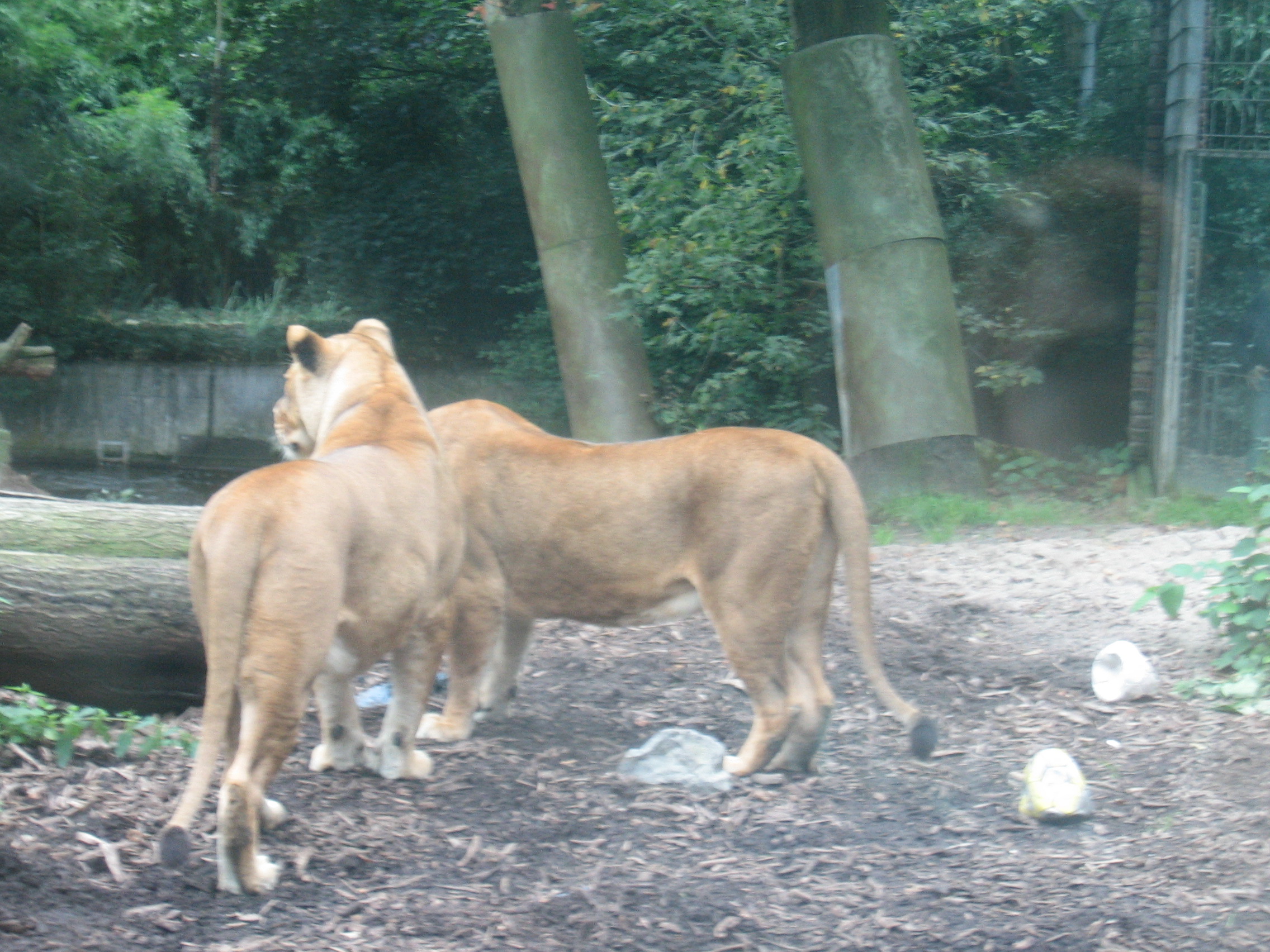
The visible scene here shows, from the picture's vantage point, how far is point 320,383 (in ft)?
15.5

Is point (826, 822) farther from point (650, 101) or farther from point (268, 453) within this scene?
point (268, 453)

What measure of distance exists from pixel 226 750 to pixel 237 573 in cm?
55

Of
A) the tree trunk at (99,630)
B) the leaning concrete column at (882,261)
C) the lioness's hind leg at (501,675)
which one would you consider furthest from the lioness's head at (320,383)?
the leaning concrete column at (882,261)

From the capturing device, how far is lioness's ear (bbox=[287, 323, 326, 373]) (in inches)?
179

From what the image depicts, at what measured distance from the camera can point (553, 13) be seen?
1020 cm

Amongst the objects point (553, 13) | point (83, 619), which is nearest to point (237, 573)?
point (83, 619)

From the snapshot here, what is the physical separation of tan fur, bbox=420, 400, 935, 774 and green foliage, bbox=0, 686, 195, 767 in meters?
1.01

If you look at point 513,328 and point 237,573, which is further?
point 513,328

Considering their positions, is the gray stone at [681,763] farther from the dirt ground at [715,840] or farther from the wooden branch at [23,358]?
the wooden branch at [23,358]

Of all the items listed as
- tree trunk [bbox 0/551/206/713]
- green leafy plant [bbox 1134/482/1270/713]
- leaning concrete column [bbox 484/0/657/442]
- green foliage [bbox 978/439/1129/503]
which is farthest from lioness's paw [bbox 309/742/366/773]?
green foliage [bbox 978/439/1129/503]

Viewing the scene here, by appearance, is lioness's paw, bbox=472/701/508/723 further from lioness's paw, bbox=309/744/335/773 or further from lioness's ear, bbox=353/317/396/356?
lioness's ear, bbox=353/317/396/356

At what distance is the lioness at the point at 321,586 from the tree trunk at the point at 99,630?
73cm

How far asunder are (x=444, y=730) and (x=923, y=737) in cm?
184

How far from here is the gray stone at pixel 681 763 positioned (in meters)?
4.48
